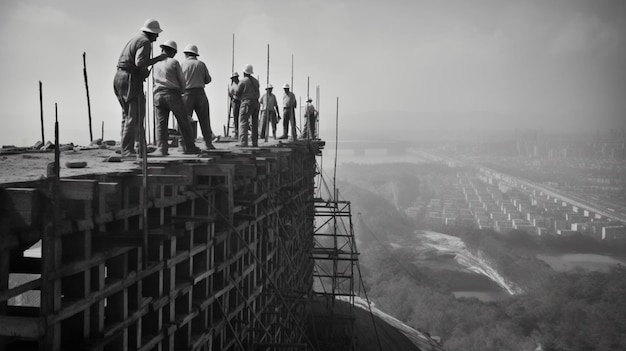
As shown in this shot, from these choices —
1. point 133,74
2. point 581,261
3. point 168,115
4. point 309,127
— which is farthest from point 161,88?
point 581,261

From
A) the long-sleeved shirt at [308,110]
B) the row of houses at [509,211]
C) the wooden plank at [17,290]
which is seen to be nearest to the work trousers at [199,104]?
the wooden plank at [17,290]

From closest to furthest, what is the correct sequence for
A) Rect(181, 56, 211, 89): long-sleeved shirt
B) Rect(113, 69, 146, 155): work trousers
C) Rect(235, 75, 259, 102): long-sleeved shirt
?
Rect(113, 69, 146, 155): work trousers, Rect(181, 56, 211, 89): long-sleeved shirt, Rect(235, 75, 259, 102): long-sleeved shirt

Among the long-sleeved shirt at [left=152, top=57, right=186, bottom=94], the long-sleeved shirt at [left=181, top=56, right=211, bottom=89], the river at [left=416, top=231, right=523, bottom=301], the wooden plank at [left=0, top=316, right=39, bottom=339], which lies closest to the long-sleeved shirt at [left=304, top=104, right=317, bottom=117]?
the long-sleeved shirt at [left=181, top=56, right=211, bottom=89]

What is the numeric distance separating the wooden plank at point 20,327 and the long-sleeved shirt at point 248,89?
10661 mm

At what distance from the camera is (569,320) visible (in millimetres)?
46906

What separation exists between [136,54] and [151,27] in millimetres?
531

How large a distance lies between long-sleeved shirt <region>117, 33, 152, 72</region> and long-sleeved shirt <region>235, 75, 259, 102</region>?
591cm

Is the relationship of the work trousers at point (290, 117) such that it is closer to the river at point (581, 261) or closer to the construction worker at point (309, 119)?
the construction worker at point (309, 119)

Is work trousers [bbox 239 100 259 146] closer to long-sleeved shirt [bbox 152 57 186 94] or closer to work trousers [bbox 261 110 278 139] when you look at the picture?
work trousers [bbox 261 110 278 139]

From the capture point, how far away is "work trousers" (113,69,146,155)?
9.27m

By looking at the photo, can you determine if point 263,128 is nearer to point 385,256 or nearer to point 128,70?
point 128,70

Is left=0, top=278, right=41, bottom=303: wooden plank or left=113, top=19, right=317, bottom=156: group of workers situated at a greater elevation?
left=113, top=19, right=317, bottom=156: group of workers

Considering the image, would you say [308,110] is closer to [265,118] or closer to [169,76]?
[265,118]

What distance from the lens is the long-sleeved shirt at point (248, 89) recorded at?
15012 millimetres
